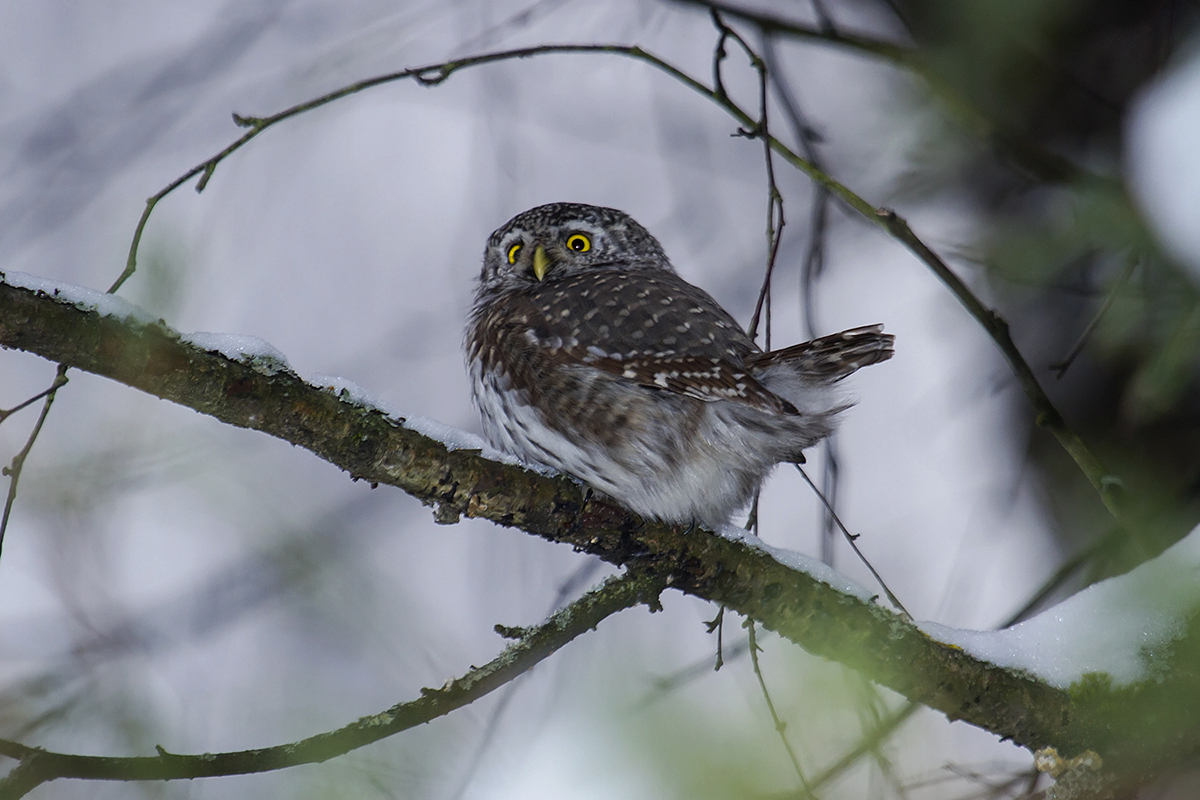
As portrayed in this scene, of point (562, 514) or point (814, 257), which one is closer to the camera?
point (562, 514)

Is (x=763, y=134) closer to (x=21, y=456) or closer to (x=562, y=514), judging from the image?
(x=562, y=514)

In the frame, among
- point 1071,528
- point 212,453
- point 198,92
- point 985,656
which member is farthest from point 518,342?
point 1071,528

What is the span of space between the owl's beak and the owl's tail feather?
1.33 m

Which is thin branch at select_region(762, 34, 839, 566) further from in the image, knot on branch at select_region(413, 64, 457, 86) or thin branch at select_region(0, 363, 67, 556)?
thin branch at select_region(0, 363, 67, 556)

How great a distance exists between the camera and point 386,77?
7.84ft

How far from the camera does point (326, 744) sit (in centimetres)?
163

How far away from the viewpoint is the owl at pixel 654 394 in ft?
8.85

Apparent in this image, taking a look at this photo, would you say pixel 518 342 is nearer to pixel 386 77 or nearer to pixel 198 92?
pixel 386 77

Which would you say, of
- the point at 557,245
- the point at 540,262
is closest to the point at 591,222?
the point at 557,245

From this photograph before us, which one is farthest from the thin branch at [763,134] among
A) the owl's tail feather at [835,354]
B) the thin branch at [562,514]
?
the thin branch at [562,514]

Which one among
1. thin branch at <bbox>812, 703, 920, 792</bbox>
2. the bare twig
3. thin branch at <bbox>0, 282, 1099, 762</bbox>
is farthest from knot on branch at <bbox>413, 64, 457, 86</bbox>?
thin branch at <bbox>812, 703, 920, 792</bbox>

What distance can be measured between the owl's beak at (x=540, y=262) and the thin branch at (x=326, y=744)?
200 centimetres

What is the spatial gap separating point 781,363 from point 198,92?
2.92 meters

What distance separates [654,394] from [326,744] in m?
1.48
